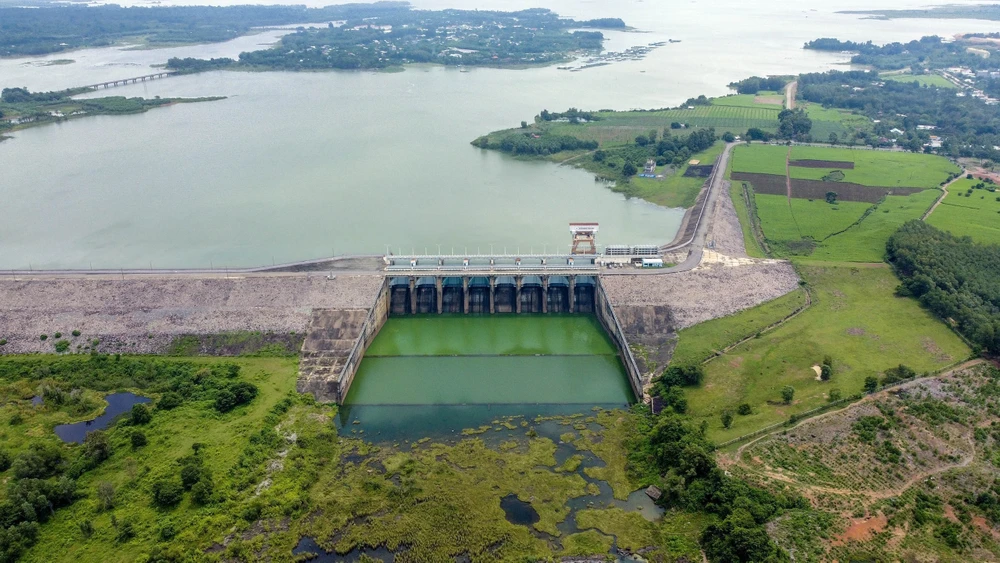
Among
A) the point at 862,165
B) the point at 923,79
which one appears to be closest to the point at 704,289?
the point at 862,165

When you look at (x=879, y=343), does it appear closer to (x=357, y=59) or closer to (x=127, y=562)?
(x=127, y=562)

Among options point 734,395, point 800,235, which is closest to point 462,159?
point 800,235

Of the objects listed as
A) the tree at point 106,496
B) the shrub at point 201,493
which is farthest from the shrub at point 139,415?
the shrub at point 201,493

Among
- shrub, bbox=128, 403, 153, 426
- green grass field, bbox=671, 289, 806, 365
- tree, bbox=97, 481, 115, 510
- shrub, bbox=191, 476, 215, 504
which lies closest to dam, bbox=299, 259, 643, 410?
green grass field, bbox=671, 289, 806, 365

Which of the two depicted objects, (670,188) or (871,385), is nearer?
(871,385)

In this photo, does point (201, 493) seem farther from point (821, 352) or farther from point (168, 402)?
point (821, 352)

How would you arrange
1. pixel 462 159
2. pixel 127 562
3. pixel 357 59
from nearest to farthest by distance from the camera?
pixel 127 562
pixel 462 159
pixel 357 59

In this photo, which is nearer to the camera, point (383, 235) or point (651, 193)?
point (383, 235)
